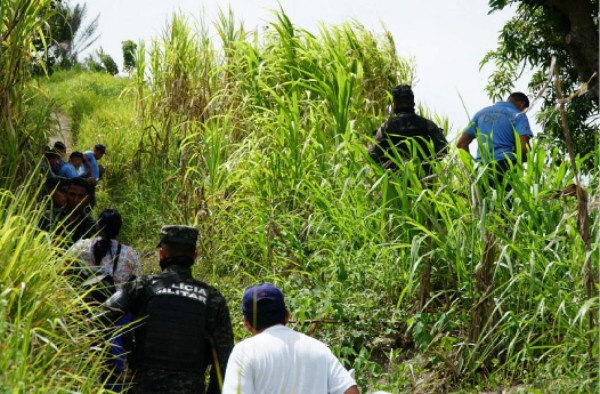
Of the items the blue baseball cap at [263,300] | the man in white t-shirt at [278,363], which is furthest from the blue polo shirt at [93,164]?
the man in white t-shirt at [278,363]

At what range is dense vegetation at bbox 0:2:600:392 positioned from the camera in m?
5.83

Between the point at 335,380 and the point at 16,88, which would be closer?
the point at 335,380

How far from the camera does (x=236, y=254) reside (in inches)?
404

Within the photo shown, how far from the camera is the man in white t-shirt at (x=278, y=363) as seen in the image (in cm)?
462

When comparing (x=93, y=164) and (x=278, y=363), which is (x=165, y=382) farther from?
(x=93, y=164)

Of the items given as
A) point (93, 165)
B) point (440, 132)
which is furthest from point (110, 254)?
point (93, 165)

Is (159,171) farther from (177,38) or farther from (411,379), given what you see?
(411,379)

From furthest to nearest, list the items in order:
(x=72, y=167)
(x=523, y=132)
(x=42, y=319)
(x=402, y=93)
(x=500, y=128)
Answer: (x=72, y=167), (x=402, y=93), (x=500, y=128), (x=523, y=132), (x=42, y=319)

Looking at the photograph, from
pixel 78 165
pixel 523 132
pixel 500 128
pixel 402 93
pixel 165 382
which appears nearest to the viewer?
pixel 165 382

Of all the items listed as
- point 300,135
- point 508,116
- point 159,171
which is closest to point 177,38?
point 159,171

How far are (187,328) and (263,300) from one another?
110 cm

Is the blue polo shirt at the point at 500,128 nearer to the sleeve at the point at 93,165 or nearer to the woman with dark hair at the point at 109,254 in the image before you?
the woman with dark hair at the point at 109,254

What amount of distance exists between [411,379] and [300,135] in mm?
4138

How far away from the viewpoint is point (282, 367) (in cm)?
464
